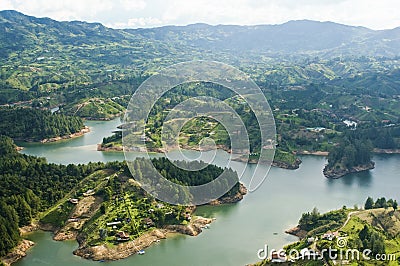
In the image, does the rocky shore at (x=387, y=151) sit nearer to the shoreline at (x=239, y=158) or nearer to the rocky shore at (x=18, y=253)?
the shoreline at (x=239, y=158)

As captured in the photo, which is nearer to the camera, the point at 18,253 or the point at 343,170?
the point at 18,253

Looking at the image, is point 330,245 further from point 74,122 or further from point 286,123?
point 74,122

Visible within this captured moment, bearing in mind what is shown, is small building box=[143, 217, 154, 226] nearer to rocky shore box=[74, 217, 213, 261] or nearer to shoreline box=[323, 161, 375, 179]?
rocky shore box=[74, 217, 213, 261]

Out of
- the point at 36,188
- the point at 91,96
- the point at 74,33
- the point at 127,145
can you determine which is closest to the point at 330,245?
the point at 36,188

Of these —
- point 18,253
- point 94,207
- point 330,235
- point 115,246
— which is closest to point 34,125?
point 94,207

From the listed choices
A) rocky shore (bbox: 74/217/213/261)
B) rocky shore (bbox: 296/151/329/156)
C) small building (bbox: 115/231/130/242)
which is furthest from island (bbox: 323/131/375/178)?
small building (bbox: 115/231/130/242)

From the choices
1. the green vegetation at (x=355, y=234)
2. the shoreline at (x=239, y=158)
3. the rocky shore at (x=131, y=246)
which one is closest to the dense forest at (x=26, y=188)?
the rocky shore at (x=131, y=246)

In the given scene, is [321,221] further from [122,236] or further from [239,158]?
[239,158]
